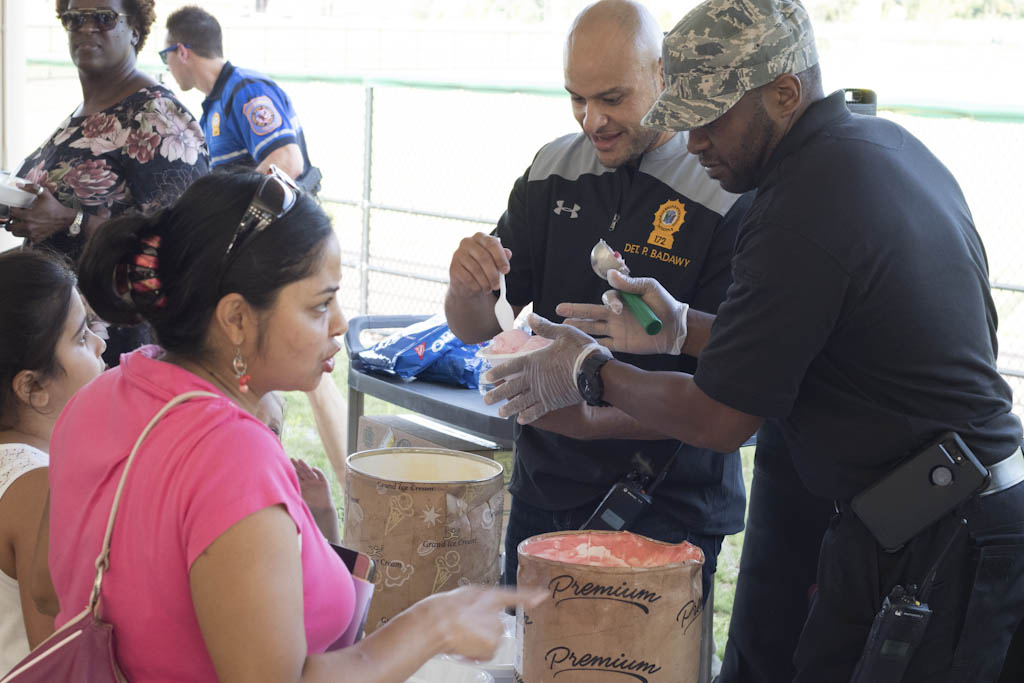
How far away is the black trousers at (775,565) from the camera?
2104 millimetres

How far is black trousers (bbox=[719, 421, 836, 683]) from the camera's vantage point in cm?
210

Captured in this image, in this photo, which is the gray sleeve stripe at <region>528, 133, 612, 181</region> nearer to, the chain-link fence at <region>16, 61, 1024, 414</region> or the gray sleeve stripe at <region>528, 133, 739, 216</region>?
the gray sleeve stripe at <region>528, 133, 739, 216</region>

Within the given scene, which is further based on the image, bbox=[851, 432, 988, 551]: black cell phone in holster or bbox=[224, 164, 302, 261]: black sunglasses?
bbox=[851, 432, 988, 551]: black cell phone in holster

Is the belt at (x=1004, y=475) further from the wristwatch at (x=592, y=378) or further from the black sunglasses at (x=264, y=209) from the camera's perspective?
the black sunglasses at (x=264, y=209)

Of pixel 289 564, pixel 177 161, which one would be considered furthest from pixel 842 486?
pixel 177 161

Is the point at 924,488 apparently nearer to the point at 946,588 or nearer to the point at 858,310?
the point at 946,588

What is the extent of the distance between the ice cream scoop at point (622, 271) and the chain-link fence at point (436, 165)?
77.8 inches

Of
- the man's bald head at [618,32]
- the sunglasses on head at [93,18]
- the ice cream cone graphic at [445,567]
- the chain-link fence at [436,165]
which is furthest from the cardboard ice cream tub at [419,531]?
the chain-link fence at [436,165]

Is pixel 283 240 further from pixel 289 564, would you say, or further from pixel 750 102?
pixel 750 102

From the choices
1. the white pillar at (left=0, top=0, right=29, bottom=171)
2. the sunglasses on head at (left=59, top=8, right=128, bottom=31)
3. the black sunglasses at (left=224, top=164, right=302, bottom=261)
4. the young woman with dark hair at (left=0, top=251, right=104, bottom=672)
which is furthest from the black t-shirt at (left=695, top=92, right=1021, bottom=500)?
the white pillar at (left=0, top=0, right=29, bottom=171)

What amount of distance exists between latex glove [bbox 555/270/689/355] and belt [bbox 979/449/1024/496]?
0.58m

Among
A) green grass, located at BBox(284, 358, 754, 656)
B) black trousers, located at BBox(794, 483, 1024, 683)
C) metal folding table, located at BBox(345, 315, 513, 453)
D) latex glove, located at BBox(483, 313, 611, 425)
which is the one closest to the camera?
black trousers, located at BBox(794, 483, 1024, 683)

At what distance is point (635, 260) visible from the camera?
78.4 inches

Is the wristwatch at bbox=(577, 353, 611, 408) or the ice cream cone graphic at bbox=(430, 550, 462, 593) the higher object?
the wristwatch at bbox=(577, 353, 611, 408)
